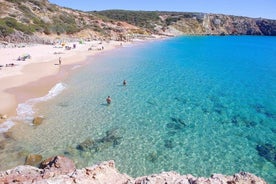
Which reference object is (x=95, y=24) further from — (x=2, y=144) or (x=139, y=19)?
(x=2, y=144)

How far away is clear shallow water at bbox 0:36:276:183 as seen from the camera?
1625 centimetres

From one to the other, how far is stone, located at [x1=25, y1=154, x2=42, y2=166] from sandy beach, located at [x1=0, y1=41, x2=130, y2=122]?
6844mm

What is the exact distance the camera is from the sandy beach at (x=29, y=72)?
26.3 metres

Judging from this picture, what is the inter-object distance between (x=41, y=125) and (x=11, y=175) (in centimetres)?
1046

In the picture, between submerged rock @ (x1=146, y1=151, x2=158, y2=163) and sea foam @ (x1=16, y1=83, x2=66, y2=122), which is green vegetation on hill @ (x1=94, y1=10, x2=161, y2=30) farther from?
submerged rock @ (x1=146, y1=151, x2=158, y2=163)

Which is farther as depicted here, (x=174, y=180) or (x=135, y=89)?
(x=135, y=89)

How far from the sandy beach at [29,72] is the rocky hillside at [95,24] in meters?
12.2

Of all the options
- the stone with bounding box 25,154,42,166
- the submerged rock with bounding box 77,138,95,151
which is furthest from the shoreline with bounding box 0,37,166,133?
the submerged rock with bounding box 77,138,95,151

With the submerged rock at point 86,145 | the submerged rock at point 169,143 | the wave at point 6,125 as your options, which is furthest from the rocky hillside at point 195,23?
the submerged rock at point 86,145

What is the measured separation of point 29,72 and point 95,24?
67449mm

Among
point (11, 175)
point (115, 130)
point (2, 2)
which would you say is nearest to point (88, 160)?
point (115, 130)

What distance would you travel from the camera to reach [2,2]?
73.0 meters

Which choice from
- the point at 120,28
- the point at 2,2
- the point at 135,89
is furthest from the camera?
the point at 120,28

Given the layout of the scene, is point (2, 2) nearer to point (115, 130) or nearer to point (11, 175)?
point (115, 130)
